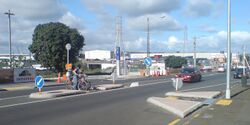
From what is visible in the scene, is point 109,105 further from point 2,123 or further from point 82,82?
point 82,82

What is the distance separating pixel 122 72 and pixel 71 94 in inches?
1770

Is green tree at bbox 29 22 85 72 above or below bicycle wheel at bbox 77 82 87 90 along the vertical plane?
above

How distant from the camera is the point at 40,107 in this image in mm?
16938

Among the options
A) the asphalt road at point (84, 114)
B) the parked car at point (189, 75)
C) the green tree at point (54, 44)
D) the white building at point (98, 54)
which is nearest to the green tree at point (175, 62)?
the green tree at point (54, 44)

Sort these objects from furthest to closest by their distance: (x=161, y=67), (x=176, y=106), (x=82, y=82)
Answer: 1. (x=161, y=67)
2. (x=82, y=82)
3. (x=176, y=106)

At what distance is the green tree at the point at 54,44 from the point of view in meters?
65.0

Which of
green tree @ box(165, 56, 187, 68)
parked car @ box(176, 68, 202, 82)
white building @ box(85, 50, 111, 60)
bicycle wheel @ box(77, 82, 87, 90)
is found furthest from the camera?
white building @ box(85, 50, 111, 60)

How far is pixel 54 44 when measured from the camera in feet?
213

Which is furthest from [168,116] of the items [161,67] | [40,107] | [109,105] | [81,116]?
[161,67]

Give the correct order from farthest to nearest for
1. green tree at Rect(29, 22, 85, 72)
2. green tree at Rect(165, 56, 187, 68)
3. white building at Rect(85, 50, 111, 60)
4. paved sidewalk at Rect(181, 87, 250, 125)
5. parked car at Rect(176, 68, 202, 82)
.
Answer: white building at Rect(85, 50, 111, 60)
green tree at Rect(165, 56, 187, 68)
green tree at Rect(29, 22, 85, 72)
parked car at Rect(176, 68, 202, 82)
paved sidewalk at Rect(181, 87, 250, 125)

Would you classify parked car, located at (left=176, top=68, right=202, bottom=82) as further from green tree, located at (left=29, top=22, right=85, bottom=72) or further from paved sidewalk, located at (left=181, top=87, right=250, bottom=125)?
green tree, located at (left=29, top=22, right=85, bottom=72)

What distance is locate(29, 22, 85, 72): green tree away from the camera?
213 feet

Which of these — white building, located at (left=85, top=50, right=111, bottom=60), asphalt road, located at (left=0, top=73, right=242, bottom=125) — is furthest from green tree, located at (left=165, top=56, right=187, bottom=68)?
asphalt road, located at (left=0, top=73, right=242, bottom=125)

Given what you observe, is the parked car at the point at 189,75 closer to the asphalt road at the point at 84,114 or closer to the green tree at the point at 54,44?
the asphalt road at the point at 84,114
